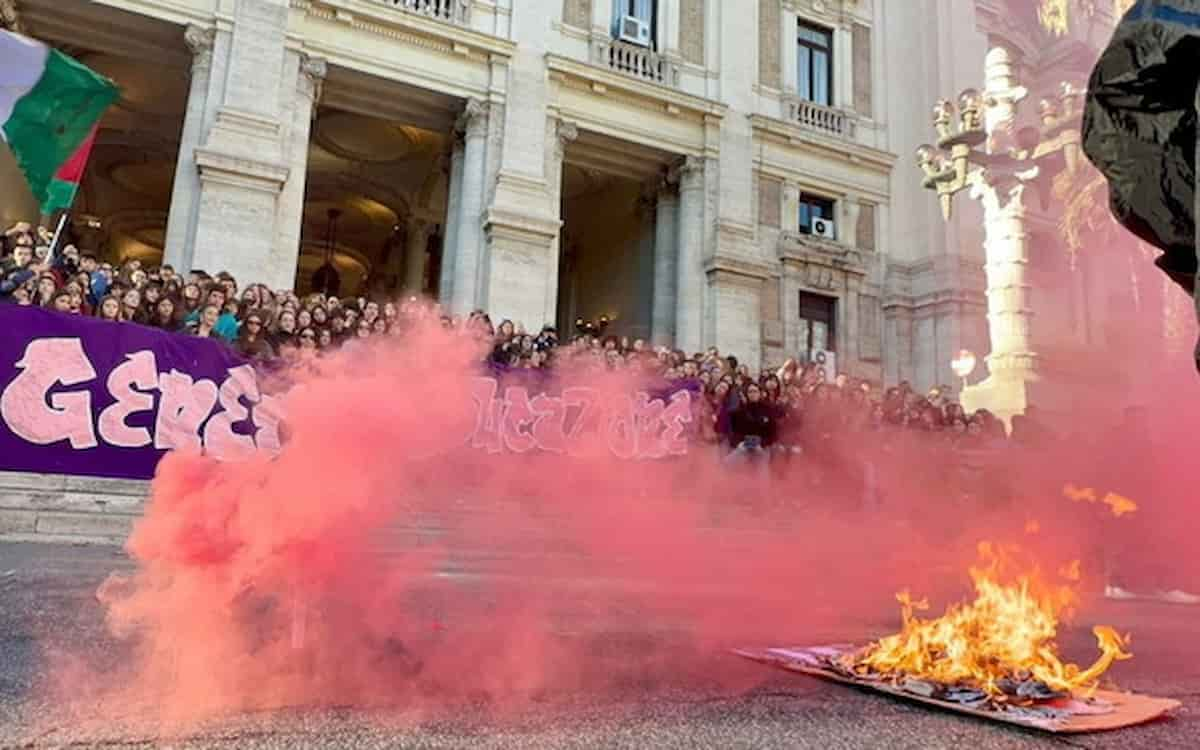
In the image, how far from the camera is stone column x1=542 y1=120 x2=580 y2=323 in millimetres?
15562

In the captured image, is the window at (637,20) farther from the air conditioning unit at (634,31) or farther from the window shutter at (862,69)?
the window shutter at (862,69)

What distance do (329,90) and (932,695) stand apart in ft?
51.7

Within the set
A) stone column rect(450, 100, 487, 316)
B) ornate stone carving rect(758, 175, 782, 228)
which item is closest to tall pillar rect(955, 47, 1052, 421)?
ornate stone carving rect(758, 175, 782, 228)

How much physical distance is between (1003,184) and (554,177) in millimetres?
8183

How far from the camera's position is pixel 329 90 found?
15672mm

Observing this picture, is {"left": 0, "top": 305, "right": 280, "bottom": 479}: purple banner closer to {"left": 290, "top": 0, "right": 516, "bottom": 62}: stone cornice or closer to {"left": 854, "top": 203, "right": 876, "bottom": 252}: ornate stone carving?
{"left": 290, "top": 0, "right": 516, "bottom": 62}: stone cornice

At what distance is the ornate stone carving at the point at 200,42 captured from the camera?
44.8 feet

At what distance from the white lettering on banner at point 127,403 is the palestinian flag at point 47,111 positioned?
110 inches

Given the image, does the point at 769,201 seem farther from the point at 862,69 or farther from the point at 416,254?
the point at 416,254

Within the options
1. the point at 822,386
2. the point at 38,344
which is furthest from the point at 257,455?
the point at 822,386

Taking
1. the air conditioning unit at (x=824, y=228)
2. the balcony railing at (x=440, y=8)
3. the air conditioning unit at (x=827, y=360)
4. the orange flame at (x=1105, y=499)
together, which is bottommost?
the orange flame at (x=1105, y=499)

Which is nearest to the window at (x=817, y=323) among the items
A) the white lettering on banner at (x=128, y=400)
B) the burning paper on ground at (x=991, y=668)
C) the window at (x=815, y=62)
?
the window at (x=815, y=62)

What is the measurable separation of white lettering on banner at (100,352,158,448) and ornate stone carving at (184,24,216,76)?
8.58 m

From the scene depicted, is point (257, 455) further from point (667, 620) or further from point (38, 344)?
point (38, 344)
